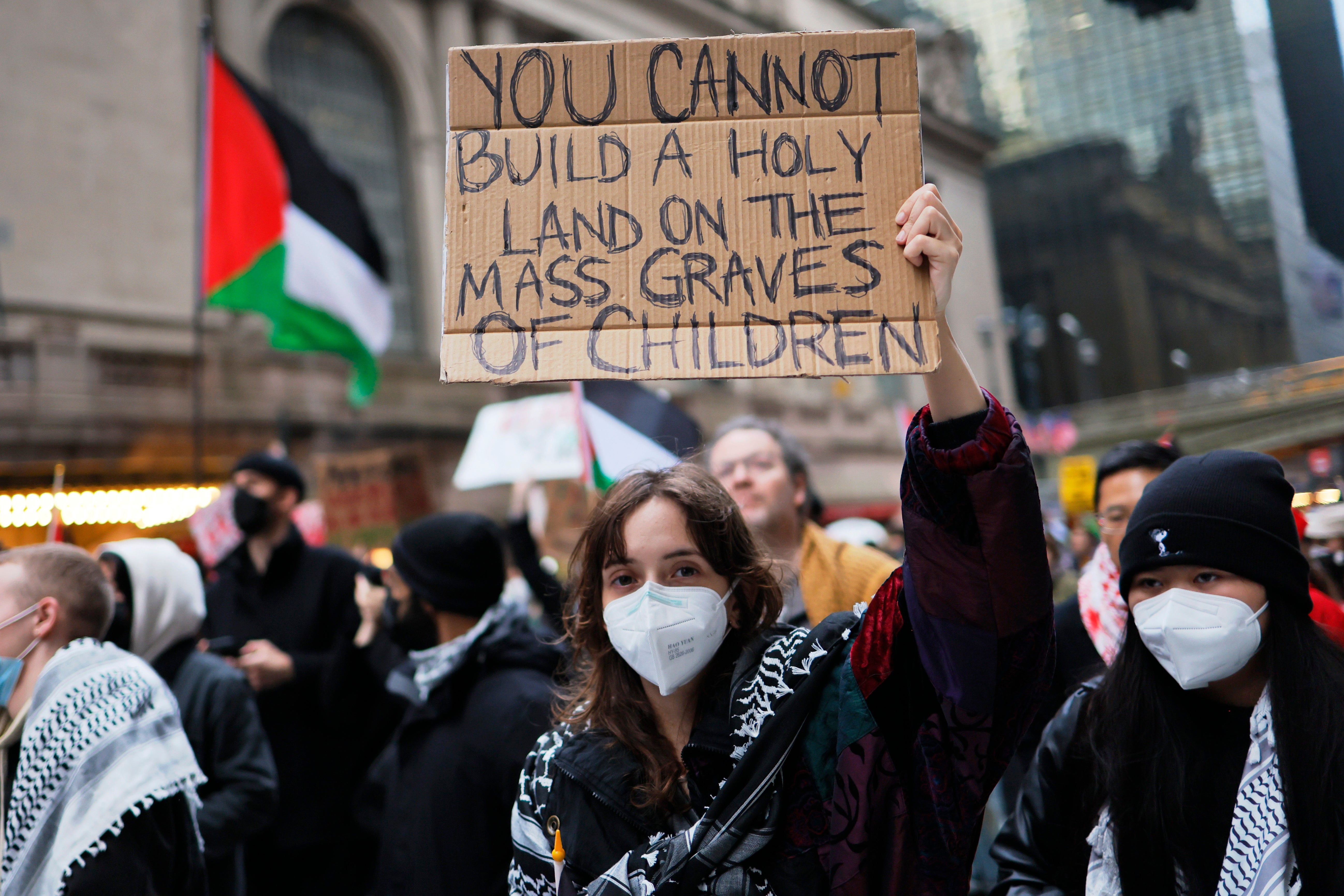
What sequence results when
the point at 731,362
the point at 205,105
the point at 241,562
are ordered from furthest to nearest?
the point at 205,105, the point at 241,562, the point at 731,362

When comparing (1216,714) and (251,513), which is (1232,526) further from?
(251,513)

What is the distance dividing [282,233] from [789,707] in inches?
320

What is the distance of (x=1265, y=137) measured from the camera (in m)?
4.07

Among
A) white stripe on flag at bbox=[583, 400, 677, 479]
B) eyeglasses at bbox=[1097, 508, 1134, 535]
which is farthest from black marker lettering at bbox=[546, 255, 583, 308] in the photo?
white stripe on flag at bbox=[583, 400, 677, 479]

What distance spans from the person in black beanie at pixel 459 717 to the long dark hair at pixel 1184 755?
1.47 m

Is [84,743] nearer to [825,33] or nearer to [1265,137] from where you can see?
[825,33]

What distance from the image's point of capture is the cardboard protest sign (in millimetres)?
1635

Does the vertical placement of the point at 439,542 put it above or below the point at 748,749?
above

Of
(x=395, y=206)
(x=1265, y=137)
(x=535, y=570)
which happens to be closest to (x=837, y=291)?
(x=1265, y=137)

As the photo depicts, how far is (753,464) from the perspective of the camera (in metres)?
→ 3.57

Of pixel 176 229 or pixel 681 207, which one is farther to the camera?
pixel 176 229

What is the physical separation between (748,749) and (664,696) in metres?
0.35

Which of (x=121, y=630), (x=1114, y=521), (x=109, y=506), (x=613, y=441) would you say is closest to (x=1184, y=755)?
(x=1114, y=521)

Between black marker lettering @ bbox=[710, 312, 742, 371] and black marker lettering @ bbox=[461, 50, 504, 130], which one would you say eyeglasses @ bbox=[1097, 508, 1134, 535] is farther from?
black marker lettering @ bbox=[461, 50, 504, 130]
